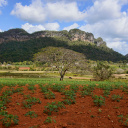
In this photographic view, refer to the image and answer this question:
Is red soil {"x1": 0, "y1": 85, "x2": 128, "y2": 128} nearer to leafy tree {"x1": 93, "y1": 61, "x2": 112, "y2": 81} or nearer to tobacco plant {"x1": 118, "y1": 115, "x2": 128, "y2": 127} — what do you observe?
tobacco plant {"x1": 118, "y1": 115, "x2": 128, "y2": 127}

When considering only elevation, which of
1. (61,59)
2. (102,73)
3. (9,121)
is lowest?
(9,121)

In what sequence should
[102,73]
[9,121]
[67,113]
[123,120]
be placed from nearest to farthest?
[9,121], [123,120], [67,113], [102,73]

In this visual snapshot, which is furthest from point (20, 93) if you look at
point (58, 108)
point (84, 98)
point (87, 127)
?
point (87, 127)

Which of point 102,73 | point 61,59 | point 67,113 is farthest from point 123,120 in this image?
point 102,73

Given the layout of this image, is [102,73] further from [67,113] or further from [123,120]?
[123,120]

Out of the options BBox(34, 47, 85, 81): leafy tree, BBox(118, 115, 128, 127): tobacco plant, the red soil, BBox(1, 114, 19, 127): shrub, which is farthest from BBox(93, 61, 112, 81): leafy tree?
BBox(1, 114, 19, 127): shrub

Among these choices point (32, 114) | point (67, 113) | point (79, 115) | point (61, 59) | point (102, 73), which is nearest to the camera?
point (79, 115)

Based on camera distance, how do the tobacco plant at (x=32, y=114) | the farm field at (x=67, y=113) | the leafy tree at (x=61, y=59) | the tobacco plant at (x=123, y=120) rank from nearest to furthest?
1. the tobacco plant at (x=123, y=120)
2. the farm field at (x=67, y=113)
3. the tobacco plant at (x=32, y=114)
4. the leafy tree at (x=61, y=59)

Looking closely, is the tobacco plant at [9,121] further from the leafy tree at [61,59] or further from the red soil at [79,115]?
the leafy tree at [61,59]

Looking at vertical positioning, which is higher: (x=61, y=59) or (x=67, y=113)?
(x=61, y=59)

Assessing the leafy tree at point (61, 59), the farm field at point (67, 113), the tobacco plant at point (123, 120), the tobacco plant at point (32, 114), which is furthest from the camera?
the leafy tree at point (61, 59)

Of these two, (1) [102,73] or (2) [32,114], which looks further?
(1) [102,73]

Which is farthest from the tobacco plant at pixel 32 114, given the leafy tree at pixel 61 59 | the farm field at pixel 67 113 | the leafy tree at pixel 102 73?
the leafy tree at pixel 102 73

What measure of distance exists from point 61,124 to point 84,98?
4097 mm
